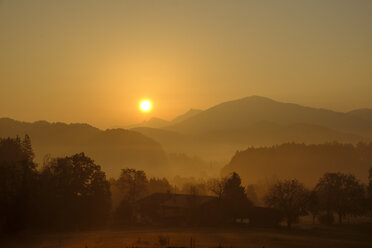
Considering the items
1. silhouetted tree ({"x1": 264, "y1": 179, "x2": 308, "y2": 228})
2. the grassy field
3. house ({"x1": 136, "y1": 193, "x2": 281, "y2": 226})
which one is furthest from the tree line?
the grassy field

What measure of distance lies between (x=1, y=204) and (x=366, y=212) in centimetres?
6818

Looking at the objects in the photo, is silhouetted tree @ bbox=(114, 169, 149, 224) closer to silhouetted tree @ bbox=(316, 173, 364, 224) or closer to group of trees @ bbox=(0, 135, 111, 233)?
group of trees @ bbox=(0, 135, 111, 233)

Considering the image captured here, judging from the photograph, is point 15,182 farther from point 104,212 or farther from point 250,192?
point 250,192

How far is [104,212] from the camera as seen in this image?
7950 centimetres

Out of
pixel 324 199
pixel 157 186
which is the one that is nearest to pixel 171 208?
pixel 324 199

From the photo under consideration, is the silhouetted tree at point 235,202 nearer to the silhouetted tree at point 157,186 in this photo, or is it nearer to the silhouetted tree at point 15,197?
the silhouetted tree at point 157,186

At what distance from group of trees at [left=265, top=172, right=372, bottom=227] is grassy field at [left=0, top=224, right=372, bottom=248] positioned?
12.4 metres

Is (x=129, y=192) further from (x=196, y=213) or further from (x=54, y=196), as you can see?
(x=54, y=196)

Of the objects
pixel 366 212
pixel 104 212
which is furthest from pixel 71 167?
pixel 366 212

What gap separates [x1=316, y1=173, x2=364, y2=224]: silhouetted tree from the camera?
295ft

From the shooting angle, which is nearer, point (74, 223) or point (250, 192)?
point (74, 223)

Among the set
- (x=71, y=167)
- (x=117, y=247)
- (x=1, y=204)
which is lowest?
(x=117, y=247)

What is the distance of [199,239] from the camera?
5831cm

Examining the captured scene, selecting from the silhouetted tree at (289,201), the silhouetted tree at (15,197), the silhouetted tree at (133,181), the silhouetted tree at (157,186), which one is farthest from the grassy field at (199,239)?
the silhouetted tree at (157,186)
